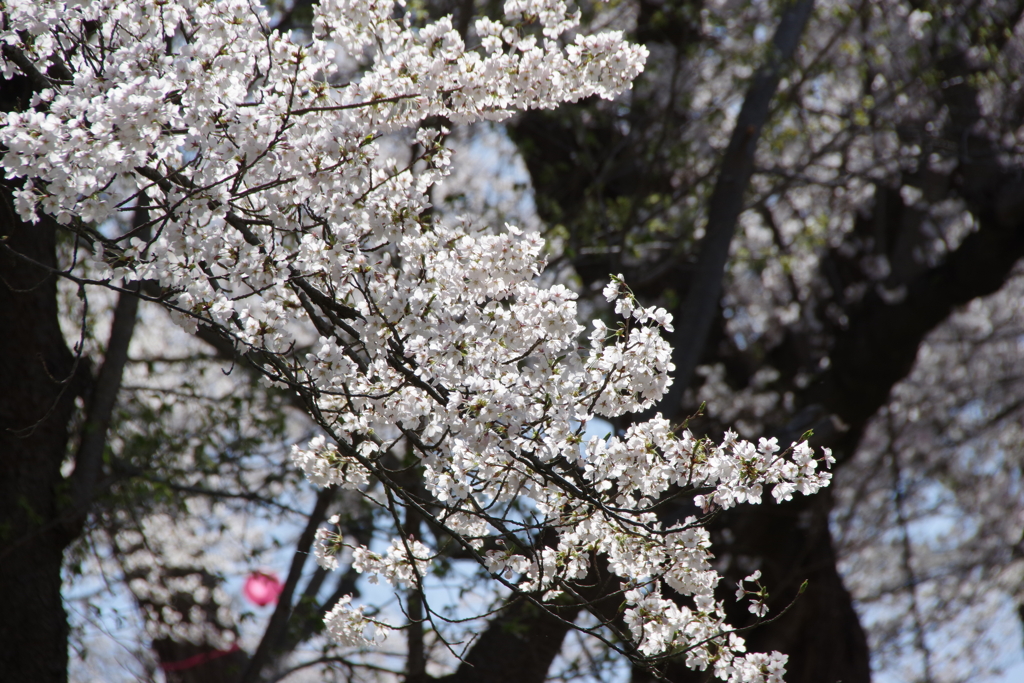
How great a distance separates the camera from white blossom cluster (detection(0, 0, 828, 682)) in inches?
107

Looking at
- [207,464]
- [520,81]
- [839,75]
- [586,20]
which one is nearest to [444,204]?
[586,20]

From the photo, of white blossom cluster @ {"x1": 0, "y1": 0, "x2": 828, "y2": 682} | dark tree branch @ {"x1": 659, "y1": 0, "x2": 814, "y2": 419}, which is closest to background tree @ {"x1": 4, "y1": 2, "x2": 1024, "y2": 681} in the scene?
dark tree branch @ {"x1": 659, "y1": 0, "x2": 814, "y2": 419}

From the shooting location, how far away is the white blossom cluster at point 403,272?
8.93 feet

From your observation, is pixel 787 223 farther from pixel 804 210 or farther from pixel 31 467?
pixel 31 467

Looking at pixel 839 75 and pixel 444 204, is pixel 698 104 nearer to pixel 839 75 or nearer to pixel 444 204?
pixel 839 75

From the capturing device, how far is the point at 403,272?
3121 mm

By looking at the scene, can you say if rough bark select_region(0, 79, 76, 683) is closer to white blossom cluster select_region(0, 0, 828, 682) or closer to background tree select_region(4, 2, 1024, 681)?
background tree select_region(4, 2, 1024, 681)

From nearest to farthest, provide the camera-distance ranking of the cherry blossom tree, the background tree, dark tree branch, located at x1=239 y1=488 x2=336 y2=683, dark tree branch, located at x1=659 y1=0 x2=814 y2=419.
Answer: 1. dark tree branch, located at x1=239 y1=488 x2=336 y2=683
2. dark tree branch, located at x1=659 y1=0 x2=814 y2=419
3. the background tree
4. the cherry blossom tree

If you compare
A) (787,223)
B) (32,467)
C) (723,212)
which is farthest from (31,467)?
(787,223)

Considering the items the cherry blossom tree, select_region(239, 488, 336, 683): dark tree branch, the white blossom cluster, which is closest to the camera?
the white blossom cluster

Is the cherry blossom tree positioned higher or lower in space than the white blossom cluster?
higher

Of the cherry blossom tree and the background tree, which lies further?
the cherry blossom tree

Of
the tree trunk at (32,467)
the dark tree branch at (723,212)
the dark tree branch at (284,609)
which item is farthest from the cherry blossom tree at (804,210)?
the tree trunk at (32,467)

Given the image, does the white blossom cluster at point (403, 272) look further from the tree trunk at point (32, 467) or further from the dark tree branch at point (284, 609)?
the dark tree branch at point (284, 609)
